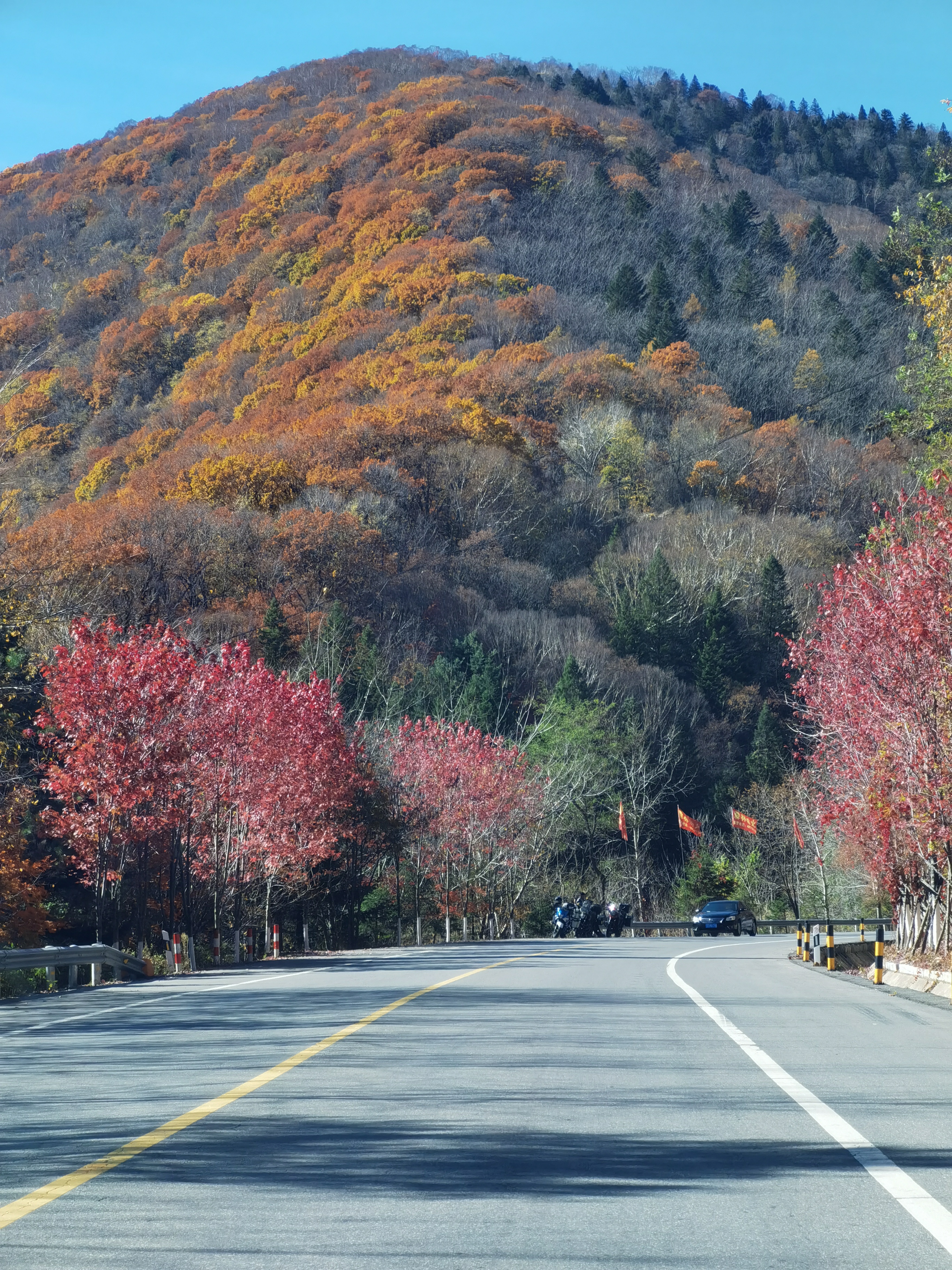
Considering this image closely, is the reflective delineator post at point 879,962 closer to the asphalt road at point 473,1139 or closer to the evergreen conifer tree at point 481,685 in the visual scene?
the asphalt road at point 473,1139

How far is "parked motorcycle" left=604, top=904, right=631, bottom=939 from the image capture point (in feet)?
165

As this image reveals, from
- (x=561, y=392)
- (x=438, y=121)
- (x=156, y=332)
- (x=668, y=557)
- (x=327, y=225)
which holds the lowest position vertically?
(x=668, y=557)

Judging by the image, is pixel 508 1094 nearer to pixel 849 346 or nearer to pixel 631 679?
pixel 631 679

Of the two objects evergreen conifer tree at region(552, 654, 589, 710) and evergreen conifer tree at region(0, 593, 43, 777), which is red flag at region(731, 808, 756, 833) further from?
evergreen conifer tree at region(0, 593, 43, 777)

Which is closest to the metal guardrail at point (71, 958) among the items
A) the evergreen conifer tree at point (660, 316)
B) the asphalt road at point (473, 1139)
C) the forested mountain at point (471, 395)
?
the asphalt road at point (473, 1139)

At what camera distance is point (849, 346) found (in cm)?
11569

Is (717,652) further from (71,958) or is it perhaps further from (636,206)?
(636,206)

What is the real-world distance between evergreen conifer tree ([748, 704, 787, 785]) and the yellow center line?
2601 inches

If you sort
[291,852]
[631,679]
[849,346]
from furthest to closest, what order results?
1. [849,346]
2. [631,679]
3. [291,852]

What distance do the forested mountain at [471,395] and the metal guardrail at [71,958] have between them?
4677 mm

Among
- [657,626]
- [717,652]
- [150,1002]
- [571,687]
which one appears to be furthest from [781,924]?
[150,1002]

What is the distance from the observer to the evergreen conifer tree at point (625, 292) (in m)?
125

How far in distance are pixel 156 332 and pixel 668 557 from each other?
2732 inches

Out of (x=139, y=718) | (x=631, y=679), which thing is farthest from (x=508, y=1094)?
(x=631, y=679)
